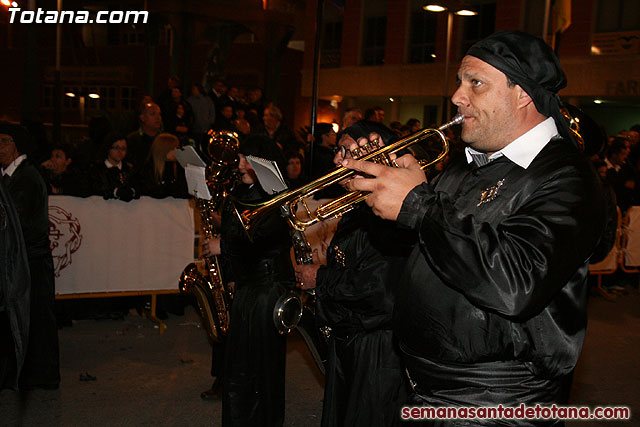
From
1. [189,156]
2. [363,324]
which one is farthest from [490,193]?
[189,156]

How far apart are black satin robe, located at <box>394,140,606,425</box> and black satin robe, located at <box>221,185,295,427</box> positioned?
2.16 meters

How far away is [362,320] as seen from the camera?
367 cm

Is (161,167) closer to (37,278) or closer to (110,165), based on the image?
(110,165)

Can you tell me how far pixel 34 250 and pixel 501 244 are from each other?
4.36 meters

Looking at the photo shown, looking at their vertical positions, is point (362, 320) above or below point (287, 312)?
above

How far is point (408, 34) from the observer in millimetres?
24391

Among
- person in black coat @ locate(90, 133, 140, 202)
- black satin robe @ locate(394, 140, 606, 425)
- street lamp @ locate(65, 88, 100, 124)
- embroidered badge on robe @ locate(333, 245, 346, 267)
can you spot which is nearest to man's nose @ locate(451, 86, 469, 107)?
black satin robe @ locate(394, 140, 606, 425)

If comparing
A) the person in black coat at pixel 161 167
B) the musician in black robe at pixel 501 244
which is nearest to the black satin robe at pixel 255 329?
the musician in black robe at pixel 501 244

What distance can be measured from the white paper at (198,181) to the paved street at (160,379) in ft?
5.56

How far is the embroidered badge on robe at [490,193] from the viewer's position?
7.66 feet

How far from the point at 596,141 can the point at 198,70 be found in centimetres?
2707

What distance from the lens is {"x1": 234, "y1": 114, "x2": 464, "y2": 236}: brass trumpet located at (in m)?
2.59

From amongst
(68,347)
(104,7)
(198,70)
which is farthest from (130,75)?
(68,347)

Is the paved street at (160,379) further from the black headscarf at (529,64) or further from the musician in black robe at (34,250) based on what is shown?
the black headscarf at (529,64)
